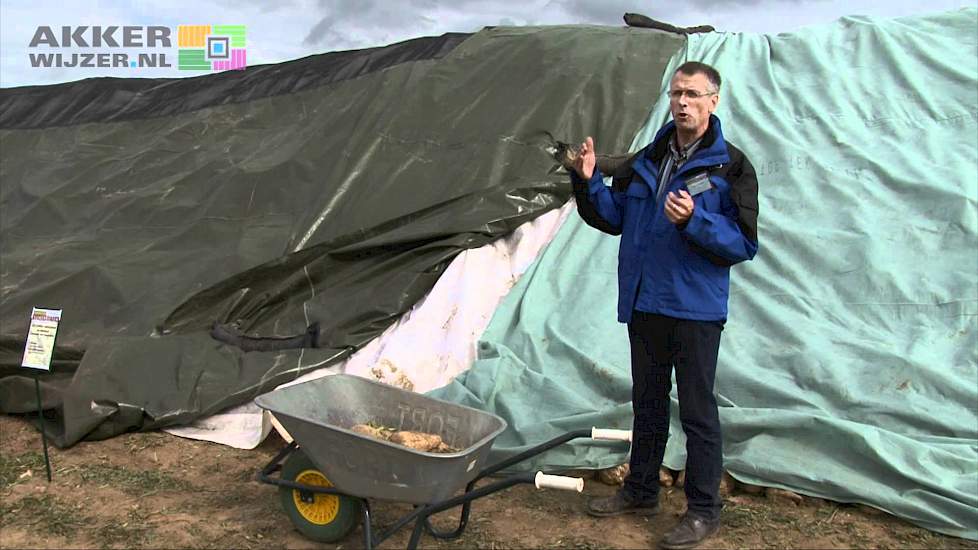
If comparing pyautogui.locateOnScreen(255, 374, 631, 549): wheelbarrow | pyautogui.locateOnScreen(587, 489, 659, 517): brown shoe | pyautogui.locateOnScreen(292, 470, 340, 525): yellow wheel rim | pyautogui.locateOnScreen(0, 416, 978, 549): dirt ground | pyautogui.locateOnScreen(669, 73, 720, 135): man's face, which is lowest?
pyautogui.locateOnScreen(0, 416, 978, 549): dirt ground

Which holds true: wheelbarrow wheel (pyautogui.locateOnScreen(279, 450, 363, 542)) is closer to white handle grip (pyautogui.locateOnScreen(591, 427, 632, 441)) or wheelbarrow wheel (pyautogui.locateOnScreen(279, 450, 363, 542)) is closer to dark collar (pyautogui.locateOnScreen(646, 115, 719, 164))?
white handle grip (pyautogui.locateOnScreen(591, 427, 632, 441))

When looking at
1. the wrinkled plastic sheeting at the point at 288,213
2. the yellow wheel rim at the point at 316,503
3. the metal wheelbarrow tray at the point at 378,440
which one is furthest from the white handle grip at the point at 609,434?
the wrinkled plastic sheeting at the point at 288,213

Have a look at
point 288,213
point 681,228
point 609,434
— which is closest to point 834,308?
point 609,434

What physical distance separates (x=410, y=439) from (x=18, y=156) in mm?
6429

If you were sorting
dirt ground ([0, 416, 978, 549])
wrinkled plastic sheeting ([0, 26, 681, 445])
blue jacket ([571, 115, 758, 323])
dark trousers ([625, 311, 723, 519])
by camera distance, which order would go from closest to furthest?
blue jacket ([571, 115, 758, 323]), dark trousers ([625, 311, 723, 519]), dirt ground ([0, 416, 978, 549]), wrinkled plastic sheeting ([0, 26, 681, 445])

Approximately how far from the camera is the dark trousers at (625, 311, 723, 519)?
2746 millimetres

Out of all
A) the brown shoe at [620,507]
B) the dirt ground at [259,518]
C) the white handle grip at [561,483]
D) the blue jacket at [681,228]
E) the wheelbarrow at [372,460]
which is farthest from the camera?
the brown shoe at [620,507]

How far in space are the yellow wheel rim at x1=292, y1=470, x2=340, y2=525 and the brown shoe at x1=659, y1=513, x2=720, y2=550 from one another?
3.87 ft

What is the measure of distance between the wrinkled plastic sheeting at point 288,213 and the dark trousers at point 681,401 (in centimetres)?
183

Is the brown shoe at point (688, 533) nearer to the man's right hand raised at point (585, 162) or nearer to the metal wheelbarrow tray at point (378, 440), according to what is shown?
the metal wheelbarrow tray at point (378, 440)

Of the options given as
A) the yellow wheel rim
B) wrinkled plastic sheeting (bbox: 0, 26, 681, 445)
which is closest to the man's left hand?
the yellow wheel rim

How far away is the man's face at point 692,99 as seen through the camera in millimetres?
2609

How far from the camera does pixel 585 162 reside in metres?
2.85

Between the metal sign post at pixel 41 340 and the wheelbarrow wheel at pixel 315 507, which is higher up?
the metal sign post at pixel 41 340
